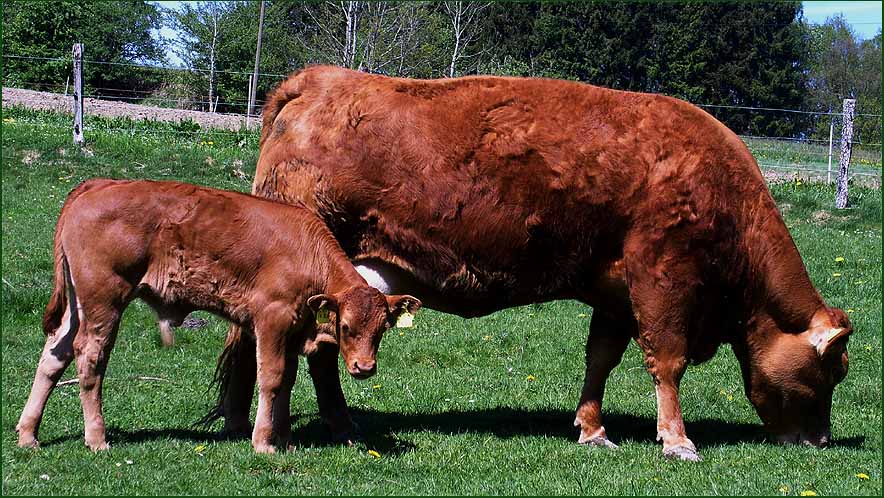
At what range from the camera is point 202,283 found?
7.12 m

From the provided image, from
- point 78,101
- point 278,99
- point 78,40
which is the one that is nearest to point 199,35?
A: point 78,40

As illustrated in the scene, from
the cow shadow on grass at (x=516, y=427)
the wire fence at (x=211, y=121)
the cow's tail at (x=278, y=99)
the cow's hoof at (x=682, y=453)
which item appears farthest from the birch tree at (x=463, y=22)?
the cow's hoof at (x=682, y=453)

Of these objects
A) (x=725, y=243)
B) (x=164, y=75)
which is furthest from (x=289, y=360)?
(x=164, y=75)

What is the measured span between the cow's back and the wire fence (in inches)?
580

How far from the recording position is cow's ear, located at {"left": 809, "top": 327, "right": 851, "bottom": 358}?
314 inches

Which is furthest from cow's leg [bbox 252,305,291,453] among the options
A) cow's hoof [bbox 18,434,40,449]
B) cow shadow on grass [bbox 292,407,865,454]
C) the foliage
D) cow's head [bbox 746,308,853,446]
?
the foliage

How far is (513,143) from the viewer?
7633 mm

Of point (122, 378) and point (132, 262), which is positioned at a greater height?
point (132, 262)

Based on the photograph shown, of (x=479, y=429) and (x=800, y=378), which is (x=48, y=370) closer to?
(x=479, y=429)

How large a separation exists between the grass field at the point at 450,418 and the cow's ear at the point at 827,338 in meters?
0.85

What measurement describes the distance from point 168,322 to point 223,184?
12.0 metres

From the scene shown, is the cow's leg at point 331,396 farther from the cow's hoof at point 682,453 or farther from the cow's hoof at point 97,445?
the cow's hoof at point 682,453

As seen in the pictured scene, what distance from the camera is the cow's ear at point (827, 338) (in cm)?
797

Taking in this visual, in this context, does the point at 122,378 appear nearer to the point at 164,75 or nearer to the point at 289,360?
the point at 289,360
